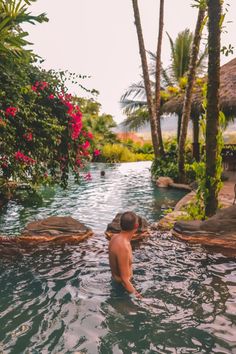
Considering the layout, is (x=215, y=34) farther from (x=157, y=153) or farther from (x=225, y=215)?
(x=157, y=153)

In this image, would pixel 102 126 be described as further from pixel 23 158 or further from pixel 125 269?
pixel 125 269

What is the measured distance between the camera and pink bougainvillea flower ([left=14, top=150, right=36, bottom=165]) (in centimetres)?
619

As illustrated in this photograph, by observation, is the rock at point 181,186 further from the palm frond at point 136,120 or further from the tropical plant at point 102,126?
the tropical plant at point 102,126

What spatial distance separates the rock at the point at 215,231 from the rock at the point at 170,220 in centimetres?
91

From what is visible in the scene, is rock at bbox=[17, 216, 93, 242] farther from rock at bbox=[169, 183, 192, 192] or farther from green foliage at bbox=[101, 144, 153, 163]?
green foliage at bbox=[101, 144, 153, 163]

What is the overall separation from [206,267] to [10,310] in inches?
119

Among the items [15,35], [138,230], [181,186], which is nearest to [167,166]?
[181,186]

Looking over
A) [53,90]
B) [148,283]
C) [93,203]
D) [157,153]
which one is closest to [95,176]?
[157,153]

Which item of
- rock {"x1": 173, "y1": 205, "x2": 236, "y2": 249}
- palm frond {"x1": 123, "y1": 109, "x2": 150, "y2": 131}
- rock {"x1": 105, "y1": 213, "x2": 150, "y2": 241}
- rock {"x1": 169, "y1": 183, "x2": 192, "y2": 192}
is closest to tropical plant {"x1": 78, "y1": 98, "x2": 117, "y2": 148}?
palm frond {"x1": 123, "y1": 109, "x2": 150, "y2": 131}

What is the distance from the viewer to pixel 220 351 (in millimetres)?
3496

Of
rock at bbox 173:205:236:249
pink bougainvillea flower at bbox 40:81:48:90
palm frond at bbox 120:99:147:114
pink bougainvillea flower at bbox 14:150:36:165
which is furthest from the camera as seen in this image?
palm frond at bbox 120:99:147:114

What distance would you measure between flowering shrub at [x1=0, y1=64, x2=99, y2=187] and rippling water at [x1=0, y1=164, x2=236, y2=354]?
1.57 m

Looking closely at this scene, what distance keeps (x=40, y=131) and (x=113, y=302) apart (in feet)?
10.7

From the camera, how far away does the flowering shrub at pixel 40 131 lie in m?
5.88
